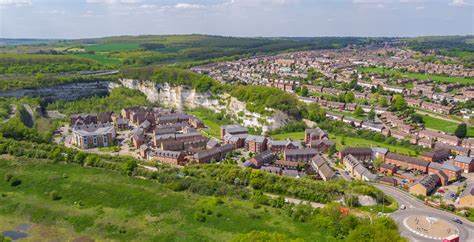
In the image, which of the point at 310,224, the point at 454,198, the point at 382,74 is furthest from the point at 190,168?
the point at 382,74

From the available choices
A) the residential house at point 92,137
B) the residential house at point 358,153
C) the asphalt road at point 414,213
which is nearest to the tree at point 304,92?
the residential house at point 358,153

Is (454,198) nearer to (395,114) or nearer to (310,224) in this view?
(310,224)

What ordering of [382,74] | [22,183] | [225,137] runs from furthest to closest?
1. [382,74]
2. [225,137]
3. [22,183]

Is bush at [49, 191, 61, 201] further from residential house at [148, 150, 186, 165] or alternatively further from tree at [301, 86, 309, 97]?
tree at [301, 86, 309, 97]

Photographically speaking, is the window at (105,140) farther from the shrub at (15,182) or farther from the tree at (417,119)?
the tree at (417,119)

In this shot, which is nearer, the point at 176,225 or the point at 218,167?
the point at 176,225

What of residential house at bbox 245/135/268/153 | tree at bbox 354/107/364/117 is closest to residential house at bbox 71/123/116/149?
residential house at bbox 245/135/268/153

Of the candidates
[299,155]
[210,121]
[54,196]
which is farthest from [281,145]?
[54,196]
